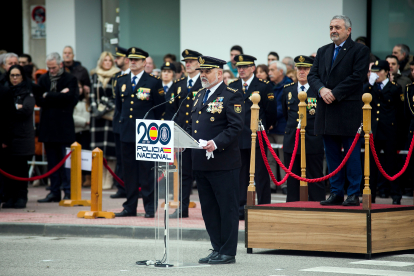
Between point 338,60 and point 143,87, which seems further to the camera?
point 143,87

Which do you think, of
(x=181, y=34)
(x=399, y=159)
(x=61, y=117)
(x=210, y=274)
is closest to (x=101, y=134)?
(x=61, y=117)

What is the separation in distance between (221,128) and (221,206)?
2.71 feet

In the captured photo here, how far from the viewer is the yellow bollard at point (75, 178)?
1155 cm

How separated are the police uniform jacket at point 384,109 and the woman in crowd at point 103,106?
5136mm

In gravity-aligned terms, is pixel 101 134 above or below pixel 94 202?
above

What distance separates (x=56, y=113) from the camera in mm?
12242

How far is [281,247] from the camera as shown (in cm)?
800

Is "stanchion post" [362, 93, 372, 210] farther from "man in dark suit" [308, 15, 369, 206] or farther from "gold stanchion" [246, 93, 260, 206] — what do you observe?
"gold stanchion" [246, 93, 260, 206]

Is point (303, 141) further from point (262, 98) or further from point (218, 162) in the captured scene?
point (218, 162)

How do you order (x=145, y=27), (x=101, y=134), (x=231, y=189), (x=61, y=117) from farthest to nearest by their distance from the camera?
(x=145, y=27), (x=101, y=134), (x=61, y=117), (x=231, y=189)

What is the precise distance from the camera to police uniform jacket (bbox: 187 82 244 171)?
23.7ft

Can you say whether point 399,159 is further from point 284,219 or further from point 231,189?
point 231,189

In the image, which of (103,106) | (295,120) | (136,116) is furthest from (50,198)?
(295,120)

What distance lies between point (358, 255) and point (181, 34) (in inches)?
371
